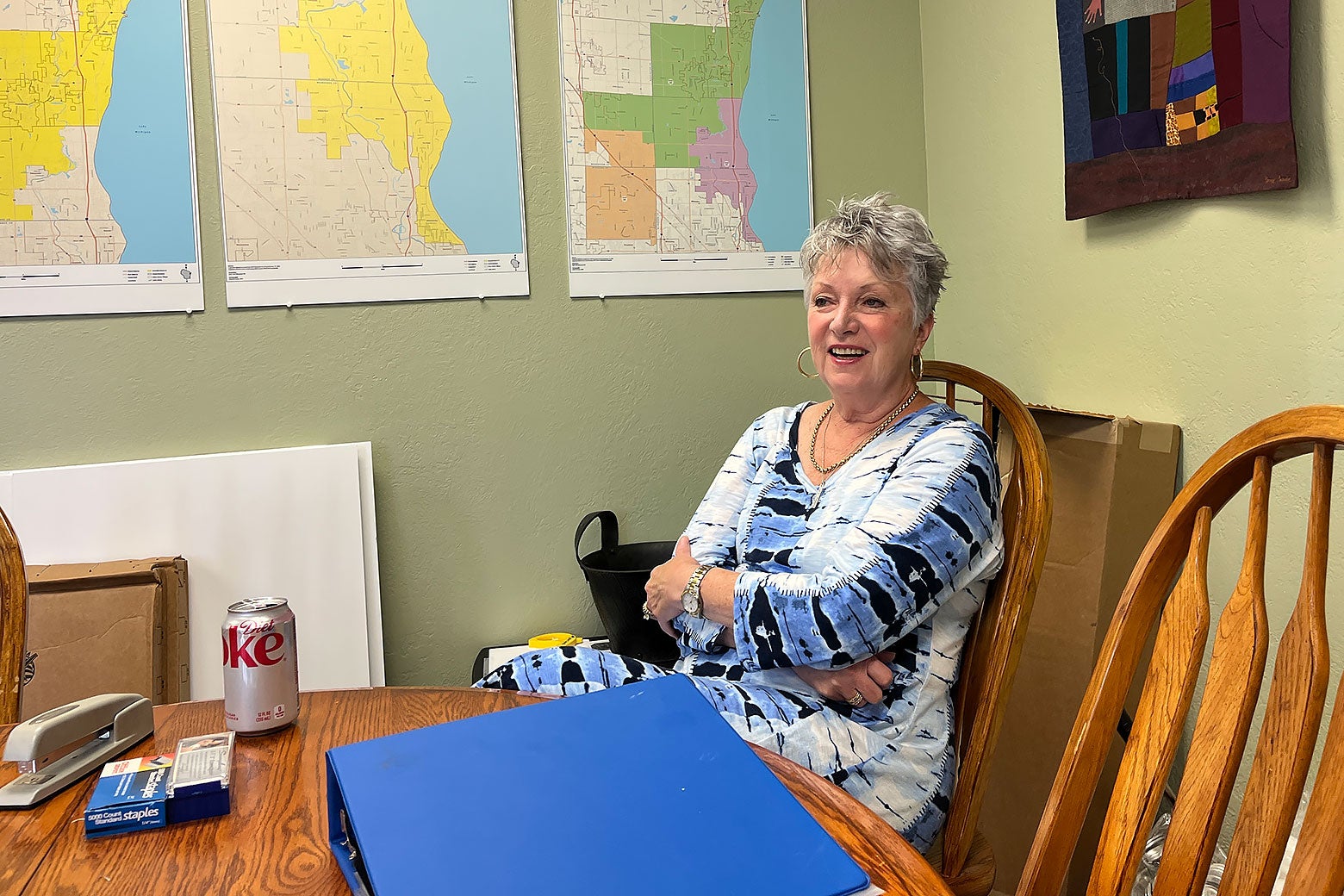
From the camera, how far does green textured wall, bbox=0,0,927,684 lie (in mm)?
1994

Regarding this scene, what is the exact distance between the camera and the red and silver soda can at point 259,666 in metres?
0.95

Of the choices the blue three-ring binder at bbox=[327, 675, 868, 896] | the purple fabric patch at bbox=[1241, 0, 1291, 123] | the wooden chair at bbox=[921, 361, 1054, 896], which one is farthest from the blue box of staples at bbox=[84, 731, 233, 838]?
the purple fabric patch at bbox=[1241, 0, 1291, 123]

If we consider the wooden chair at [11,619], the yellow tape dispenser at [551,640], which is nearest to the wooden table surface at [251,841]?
the wooden chair at [11,619]

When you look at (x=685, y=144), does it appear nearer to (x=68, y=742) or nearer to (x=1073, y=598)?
(x=1073, y=598)

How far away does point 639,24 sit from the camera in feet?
7.39

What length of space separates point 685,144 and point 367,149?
2.43 ft

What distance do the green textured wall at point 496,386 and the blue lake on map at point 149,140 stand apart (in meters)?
0.04

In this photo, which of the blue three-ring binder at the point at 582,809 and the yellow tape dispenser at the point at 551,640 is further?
the yellow tape dispenser at the point at 551,640

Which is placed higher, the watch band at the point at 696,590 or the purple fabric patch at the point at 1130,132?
the purple fabric patch at the point at 1130,132

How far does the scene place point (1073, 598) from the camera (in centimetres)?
175

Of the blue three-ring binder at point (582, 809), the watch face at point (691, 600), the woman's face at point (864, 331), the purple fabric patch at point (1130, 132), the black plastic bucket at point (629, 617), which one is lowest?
the black plastic bucket at point (629, 617)

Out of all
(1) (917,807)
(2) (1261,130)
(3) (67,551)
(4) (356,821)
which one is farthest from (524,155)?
(4) (356,821)

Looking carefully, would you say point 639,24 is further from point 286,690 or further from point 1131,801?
point 1131,801

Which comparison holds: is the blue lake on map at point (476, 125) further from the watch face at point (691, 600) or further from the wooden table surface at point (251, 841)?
the wooden table surface at point (251, 841)
